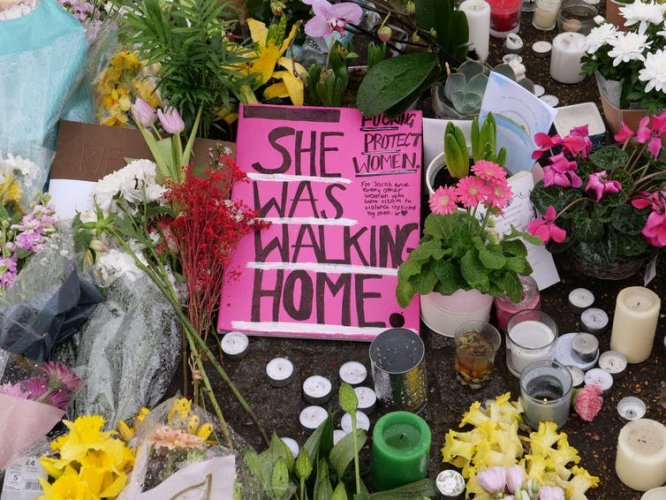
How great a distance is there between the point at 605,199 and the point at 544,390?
49 centimetres

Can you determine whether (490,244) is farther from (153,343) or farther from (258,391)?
(153,343)

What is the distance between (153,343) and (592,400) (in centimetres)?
100

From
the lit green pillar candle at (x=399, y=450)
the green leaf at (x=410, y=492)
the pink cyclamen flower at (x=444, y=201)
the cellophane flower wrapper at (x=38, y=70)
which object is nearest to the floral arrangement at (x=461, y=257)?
the pink cyclamen flower at (x=444, y=201)

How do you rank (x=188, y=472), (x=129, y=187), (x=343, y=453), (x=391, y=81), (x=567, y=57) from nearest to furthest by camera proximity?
1. (x=188, y=472)
2. (x=343, y=453)
3. (x=129, y=187)
4. (x=391, y=81)
5. (x=567, y=57)

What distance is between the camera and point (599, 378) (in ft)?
6.86

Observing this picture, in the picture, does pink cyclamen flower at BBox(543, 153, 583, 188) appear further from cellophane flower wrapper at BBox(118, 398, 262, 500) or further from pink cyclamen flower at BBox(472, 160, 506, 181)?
cellophane flower wrapper at BBox(118, 398, 262, 500)

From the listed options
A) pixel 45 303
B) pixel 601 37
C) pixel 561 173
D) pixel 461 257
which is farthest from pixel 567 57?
pixel 45 303

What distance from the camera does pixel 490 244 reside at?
2061 millimetres

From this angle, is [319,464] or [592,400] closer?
[319,464]

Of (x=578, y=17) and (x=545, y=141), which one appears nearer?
(x=545, y=141)

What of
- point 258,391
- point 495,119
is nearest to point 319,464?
point 258,391

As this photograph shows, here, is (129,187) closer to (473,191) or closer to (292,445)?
(292,445)

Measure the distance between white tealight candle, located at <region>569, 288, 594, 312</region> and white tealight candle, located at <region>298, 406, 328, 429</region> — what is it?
0.67 metres

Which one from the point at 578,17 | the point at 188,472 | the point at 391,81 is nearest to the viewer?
the point at 188,472
